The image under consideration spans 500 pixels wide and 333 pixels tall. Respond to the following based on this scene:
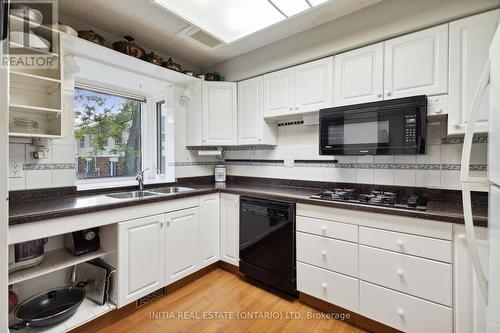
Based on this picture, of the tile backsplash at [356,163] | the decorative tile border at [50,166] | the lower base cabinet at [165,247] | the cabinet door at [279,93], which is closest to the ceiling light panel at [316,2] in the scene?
the cabinet door at [279,93]

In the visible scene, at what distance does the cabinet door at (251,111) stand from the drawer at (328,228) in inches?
41.5

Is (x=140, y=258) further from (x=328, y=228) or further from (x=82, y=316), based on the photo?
(x=328, y=228)

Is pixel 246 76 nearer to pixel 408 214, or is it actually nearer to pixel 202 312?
pixel 408 214

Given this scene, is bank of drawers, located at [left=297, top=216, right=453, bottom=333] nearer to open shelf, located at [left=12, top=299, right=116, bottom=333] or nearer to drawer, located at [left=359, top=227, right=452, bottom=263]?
drawer, located at [left=359, top=227, right=452, bottom=263]

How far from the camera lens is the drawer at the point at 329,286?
1707 mm

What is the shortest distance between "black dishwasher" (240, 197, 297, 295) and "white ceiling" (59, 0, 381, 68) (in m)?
1.66

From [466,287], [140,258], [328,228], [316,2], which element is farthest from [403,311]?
[316,2]

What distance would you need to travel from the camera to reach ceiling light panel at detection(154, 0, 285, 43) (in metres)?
1.78

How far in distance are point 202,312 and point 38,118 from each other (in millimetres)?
1982

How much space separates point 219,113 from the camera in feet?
9.03

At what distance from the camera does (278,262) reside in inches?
82.0

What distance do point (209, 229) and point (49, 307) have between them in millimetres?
1332

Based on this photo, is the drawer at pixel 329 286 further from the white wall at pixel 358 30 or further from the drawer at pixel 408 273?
the white wall at pixel 358 30

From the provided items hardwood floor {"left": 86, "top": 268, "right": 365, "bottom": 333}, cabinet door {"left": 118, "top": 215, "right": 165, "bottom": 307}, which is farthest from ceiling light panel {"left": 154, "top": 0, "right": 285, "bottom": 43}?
hardwood floor {"left": 86, "top": 268, "right": 365, "bottom": 333}
